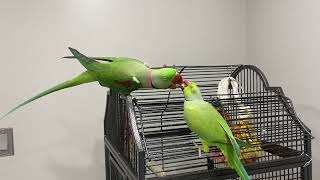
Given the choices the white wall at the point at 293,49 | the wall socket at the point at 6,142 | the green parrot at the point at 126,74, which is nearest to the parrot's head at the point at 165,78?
the green parrot at the point at 126,74

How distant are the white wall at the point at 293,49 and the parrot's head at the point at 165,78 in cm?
90

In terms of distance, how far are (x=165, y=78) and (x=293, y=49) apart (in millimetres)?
1010

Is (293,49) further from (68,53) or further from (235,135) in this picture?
(68,53)

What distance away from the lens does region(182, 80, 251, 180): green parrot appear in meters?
0.79

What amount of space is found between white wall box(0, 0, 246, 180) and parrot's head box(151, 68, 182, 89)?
926mm

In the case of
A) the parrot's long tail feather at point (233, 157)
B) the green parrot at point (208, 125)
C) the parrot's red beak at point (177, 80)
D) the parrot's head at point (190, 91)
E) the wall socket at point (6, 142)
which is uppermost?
the parrot's red beak at point (177, 80)

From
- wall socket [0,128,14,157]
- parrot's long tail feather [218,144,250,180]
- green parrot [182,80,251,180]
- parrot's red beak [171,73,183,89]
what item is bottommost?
wall socket [0,128,14,157]

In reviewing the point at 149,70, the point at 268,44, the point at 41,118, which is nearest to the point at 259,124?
the point at 149,70

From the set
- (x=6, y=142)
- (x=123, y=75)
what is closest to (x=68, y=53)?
(x=6, y=142)

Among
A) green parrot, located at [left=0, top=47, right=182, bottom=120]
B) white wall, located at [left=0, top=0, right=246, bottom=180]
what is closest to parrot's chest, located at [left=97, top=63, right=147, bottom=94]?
green parrot, located at [left=0, top=47, right=182, bottom=120]

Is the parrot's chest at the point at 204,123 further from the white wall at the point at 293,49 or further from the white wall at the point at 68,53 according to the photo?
the white wall at the point at 68,53

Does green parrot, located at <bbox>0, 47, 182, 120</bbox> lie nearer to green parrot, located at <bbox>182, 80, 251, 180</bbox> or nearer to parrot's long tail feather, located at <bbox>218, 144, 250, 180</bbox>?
green parrot, located at <bbox>182, 80, 251, 180</bbox>

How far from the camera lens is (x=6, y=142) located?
1508mm

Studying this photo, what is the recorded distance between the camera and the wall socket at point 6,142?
4.93ft
